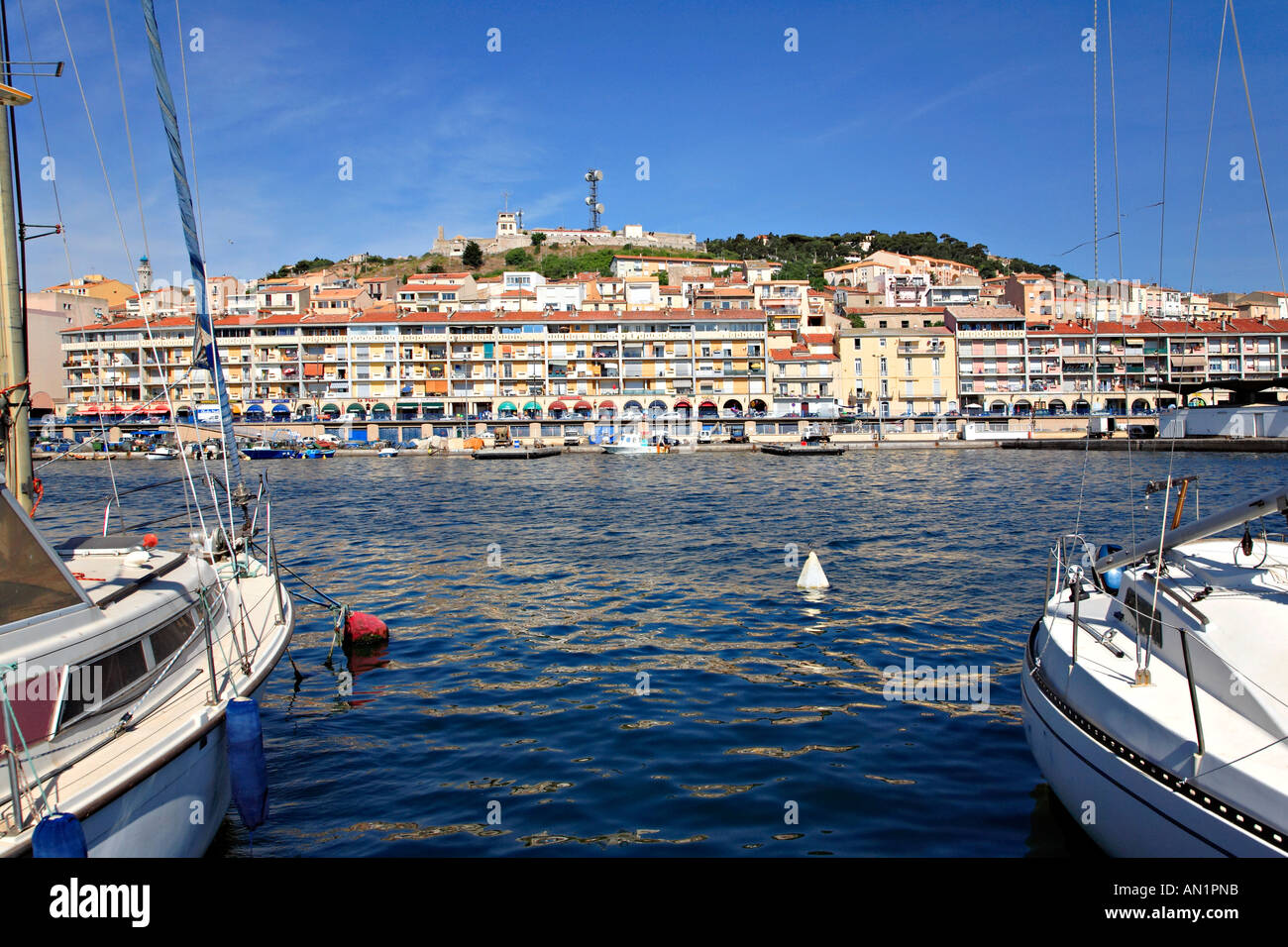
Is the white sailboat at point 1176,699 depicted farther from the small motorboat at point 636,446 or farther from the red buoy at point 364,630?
the small motorboat at point 636,446

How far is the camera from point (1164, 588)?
7727 millimetres

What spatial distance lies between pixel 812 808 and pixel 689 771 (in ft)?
4.73

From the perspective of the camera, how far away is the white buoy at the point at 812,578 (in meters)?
17.5

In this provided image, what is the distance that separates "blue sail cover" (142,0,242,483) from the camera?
1118 centimetres

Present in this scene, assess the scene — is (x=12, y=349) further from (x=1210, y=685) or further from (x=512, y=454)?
(x=512, y=454)

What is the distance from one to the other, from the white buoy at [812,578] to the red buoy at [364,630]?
27.9 feet

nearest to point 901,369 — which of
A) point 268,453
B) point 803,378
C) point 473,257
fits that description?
point 803,378

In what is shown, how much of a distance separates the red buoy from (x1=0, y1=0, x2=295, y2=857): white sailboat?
4.04 meters

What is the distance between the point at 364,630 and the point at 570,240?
152778mm

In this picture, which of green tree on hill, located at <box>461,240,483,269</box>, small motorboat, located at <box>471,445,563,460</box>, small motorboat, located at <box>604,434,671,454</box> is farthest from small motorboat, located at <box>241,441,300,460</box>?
green tree on hill, located at <box>461,240,483,269</box>

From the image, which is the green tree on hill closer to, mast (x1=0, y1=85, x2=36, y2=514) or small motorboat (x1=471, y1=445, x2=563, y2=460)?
small motorboat (x1=471, y1=445, x2=563, y2=460)
